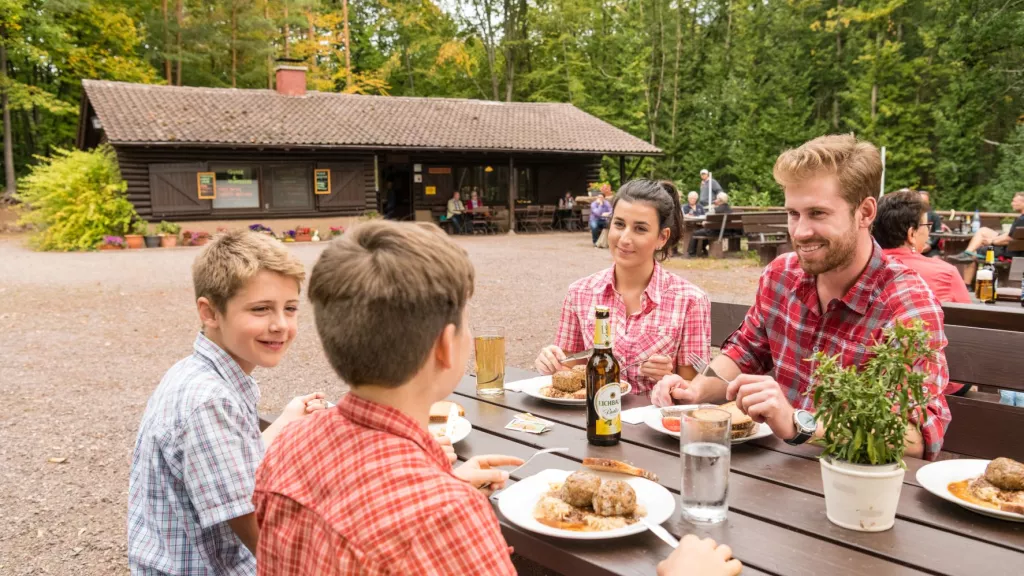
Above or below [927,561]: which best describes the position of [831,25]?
above

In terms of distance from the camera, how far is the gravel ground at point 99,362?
3.74m

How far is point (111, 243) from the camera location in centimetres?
1855

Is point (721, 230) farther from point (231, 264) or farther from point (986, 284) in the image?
point (231, 264)

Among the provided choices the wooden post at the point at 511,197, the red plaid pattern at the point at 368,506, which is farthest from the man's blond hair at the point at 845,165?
the wooden post at the point at 511,197

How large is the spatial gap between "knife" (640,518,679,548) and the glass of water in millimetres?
111

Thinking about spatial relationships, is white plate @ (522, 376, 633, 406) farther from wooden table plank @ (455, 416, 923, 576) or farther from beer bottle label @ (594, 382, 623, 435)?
wooden table plank @ (455, 416, 923, 576)

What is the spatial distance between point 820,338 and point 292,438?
179 centimetres

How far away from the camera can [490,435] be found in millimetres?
2141

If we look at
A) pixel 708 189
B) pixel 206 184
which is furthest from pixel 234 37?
pixel 708 189

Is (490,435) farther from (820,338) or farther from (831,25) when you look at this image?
(831,25)

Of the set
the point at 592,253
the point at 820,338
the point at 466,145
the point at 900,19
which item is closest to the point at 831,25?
the point at 900,19

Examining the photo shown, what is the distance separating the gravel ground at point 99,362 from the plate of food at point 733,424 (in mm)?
2537

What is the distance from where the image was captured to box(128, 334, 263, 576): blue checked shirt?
1656 mm

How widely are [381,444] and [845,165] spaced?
1.78 m
